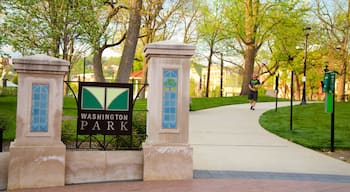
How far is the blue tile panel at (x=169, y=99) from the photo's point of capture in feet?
24.0

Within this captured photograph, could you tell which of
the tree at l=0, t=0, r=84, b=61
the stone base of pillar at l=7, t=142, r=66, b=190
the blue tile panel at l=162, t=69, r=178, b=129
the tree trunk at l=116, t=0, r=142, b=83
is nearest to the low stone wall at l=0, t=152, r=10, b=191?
the stone base of pillar at l=7, t=142, r=66, b=190

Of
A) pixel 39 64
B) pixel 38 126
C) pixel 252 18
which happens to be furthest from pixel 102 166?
pixel 252 18

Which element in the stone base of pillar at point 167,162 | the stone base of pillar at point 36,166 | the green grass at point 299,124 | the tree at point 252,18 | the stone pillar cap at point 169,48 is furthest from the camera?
the tree at point 252,18

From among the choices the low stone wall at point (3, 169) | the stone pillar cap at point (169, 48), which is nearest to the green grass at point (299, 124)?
the stone pillar cap at point (169, 48)

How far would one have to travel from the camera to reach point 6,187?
259 inches

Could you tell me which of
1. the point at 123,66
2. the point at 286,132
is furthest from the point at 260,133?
the point at 123,66

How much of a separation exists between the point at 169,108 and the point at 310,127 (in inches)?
379

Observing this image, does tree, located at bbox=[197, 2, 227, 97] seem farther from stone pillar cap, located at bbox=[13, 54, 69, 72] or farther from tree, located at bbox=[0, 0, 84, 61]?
stone pillar cap, located at bbox=[13, 54, 69, 72]

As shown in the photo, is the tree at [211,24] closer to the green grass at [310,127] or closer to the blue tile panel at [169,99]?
the green grass at [310,127]

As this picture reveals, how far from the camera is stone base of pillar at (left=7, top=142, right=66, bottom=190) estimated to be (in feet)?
21.5

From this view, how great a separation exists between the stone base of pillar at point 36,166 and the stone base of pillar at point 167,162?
1.43 metres

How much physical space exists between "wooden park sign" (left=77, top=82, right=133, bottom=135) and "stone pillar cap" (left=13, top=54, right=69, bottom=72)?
2.04 feet

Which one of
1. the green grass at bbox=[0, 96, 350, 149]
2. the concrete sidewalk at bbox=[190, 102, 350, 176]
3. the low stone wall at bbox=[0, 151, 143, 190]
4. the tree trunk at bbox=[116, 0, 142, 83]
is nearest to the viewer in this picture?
the low stone wall at bbox=[0, 151, 143, 190]

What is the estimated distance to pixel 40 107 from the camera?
6.81m
